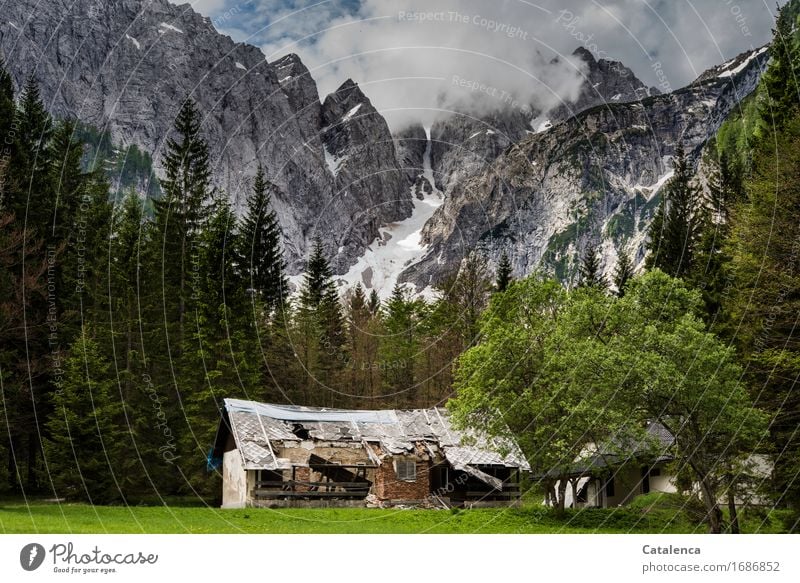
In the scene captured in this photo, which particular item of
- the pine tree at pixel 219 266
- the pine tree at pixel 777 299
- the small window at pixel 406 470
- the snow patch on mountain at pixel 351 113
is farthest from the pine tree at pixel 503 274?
the snow patch on mountain at pixel 351 113

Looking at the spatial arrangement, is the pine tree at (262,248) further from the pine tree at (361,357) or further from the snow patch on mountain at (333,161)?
the snow patch on mountain at (333,161)

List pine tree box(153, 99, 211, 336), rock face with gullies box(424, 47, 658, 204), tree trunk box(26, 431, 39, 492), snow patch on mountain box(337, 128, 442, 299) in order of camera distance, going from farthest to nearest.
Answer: snow patch on mountain box(337, 128, 442, 299) → rock face with gullies box(424, 47, 658, 204) → pine tree box(153, 99, 211, 336) → tree trunk box(26, 431, 39, 492)

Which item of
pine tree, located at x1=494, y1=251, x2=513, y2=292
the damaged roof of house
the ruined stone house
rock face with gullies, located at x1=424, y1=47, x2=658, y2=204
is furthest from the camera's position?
rock face with gullies, located at x1=424, y1=47, x2=658, y2=204

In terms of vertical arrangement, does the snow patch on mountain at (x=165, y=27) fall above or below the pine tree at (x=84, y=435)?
above

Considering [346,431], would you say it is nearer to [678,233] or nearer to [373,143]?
[678,233]

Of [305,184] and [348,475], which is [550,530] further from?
[305,184]

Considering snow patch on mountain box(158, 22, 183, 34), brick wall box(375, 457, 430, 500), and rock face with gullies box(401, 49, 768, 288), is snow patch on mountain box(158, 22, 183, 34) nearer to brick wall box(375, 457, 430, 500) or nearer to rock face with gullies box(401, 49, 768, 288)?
rock face with gullies box(401, 49, 768, 288)
